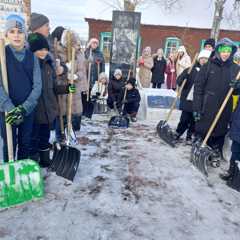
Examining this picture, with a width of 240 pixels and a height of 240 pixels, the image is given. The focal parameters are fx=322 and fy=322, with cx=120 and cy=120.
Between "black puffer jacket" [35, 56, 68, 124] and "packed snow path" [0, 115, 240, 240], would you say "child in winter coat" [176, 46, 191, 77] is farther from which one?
"black puffer jacket" [35, 56, 68, 124]

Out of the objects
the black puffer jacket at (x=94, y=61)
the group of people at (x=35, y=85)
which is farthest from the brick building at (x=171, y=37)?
the group of people at (x=35, y=85)

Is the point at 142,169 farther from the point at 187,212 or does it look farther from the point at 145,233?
the point at 145,233

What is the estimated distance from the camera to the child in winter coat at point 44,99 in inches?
140

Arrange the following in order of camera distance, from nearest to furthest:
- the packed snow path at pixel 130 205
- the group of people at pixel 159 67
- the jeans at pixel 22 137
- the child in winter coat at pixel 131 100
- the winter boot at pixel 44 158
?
the packed snow path at pixel 130 205
the jeans at pixel 22 137
the winter boot at pixel 44 158
the child in winter coat at pixel 131 100
the group of people at pixel 159 67

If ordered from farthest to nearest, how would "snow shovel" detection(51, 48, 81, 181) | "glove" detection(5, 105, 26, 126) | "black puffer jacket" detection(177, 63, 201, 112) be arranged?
1. "black puffer jacket" detection(177, 63, 201, 112)
2. "snow shovel" detection(51, 48, 81, 181)
3. "glove" detection(5, 105, 26, 126)

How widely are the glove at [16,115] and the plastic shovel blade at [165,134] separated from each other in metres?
2.93

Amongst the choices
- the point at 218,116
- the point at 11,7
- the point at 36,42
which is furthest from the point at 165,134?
the point at 11,7

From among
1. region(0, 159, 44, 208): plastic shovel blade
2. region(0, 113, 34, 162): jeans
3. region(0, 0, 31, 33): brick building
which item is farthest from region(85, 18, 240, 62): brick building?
region(0, 159, 44, 208): plastic shovel blade

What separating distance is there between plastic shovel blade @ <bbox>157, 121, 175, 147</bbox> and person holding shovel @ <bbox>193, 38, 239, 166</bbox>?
850mm

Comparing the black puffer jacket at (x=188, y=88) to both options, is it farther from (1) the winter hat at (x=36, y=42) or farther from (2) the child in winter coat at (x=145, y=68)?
(2) the child in winter coat at (x=145, y=68)

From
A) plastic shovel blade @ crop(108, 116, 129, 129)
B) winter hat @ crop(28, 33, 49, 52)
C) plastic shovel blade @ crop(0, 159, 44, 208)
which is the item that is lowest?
plastic shovel blade @ crop(108, 116, 129, 129)

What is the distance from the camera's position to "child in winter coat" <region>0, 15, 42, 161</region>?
3.13 meters

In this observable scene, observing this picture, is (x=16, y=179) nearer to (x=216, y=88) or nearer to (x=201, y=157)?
(x=201, y=157)

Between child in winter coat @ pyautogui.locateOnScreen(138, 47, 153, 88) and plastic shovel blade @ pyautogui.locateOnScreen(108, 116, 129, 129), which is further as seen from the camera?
child in winter coat @ pyautogui.locateOnScreen(138, 47, 153, 88)
